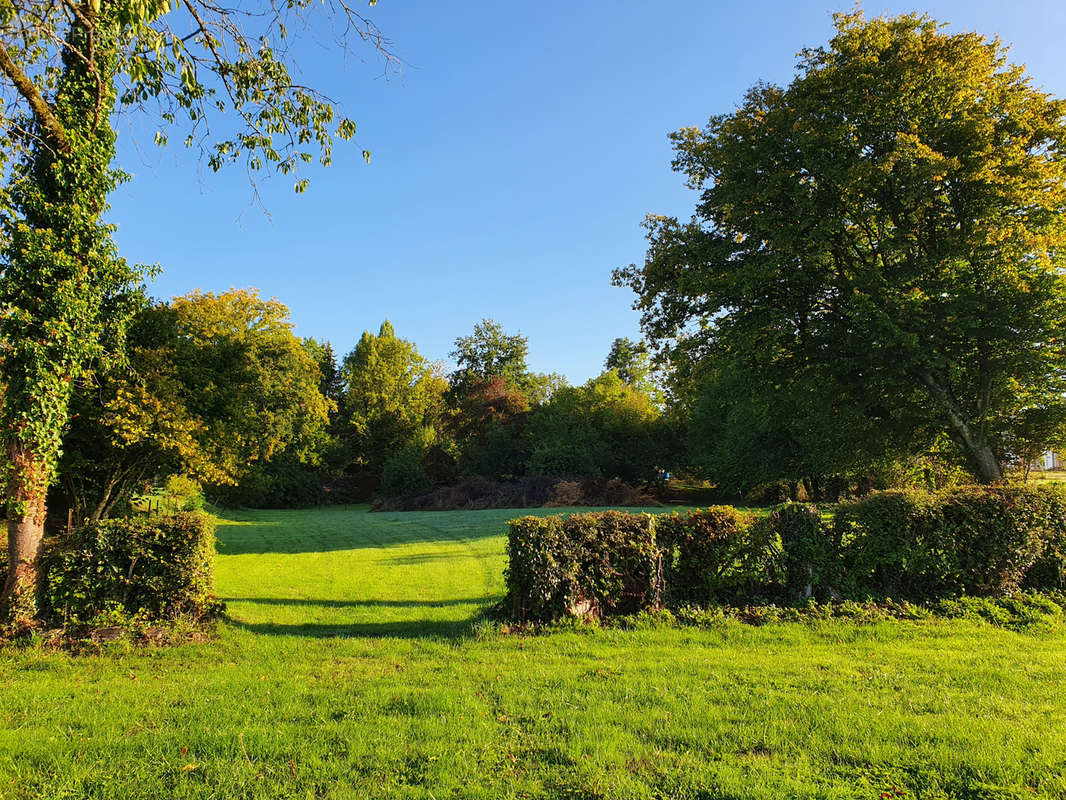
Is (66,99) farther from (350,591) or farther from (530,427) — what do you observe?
(530,427)

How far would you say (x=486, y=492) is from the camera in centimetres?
3369

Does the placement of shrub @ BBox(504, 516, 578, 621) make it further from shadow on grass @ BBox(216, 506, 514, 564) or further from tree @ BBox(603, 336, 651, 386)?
tree @ BBox(603, 336, 651, 386)

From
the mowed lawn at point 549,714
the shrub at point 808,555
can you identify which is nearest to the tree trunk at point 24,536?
the mowed lawn at point 549,714

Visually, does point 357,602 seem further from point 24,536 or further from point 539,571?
point 24,536

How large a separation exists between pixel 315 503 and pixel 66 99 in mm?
35321

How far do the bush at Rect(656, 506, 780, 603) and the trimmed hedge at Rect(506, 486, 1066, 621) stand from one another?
0.01 m

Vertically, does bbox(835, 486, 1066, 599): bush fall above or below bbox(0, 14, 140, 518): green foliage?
below

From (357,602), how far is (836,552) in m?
7.53

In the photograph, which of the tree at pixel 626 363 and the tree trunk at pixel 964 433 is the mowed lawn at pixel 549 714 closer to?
the tree trunk at pixel 964 433

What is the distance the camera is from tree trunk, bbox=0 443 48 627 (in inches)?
282

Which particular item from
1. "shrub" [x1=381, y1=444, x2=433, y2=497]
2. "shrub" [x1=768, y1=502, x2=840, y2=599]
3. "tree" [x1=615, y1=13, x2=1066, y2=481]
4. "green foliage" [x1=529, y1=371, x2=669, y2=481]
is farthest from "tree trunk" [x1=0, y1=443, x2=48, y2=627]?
"shrub" [x1=381, y1=444, x2=433, y2=497]

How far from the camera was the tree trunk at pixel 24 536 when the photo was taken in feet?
23.5

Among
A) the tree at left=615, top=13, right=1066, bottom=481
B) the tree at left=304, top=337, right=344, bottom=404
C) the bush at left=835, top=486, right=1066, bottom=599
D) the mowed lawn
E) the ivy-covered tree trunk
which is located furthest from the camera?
the tree at left=304, top=337, right=344, bottom=404

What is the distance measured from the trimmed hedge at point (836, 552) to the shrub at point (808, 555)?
14 mm
